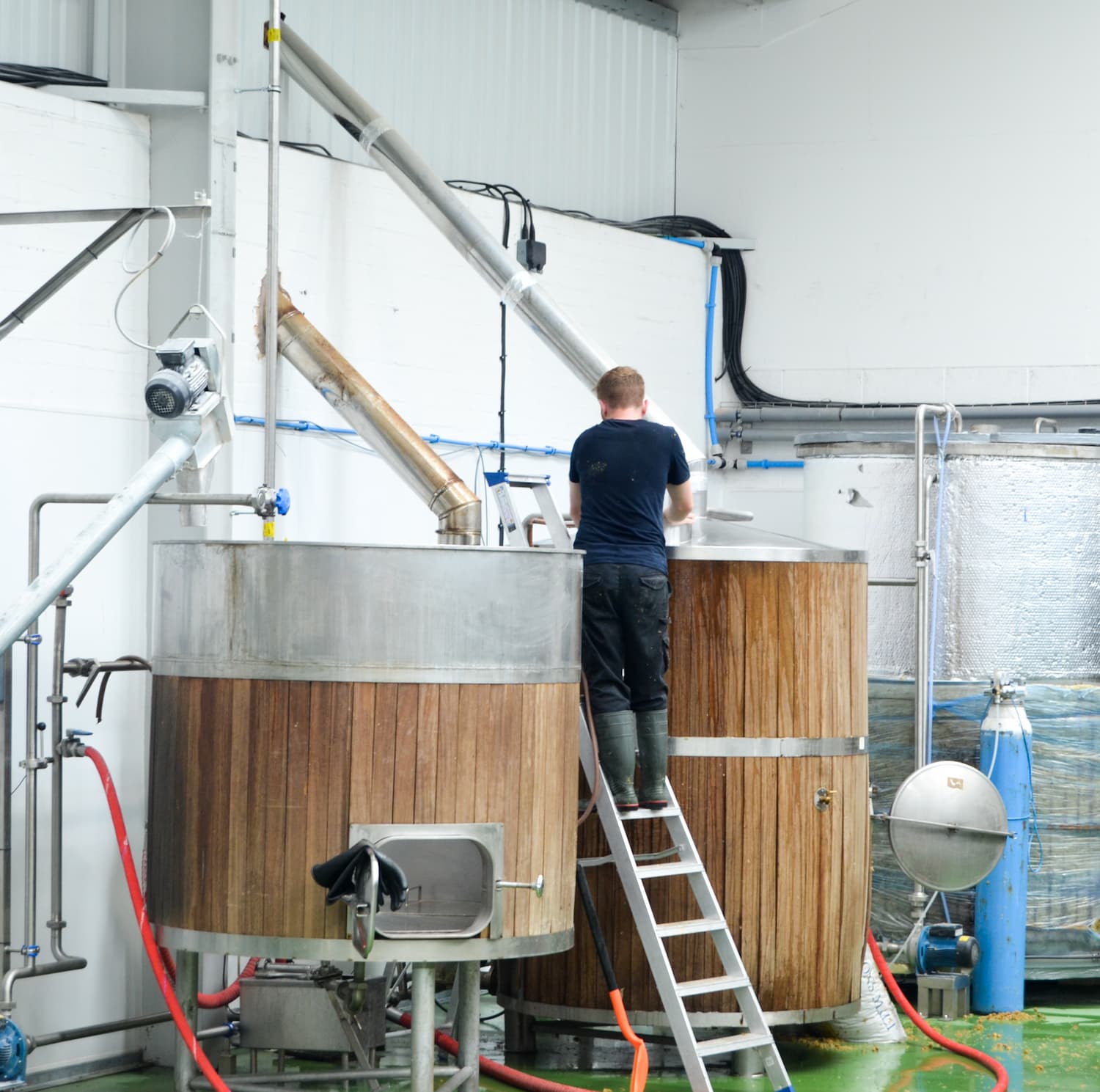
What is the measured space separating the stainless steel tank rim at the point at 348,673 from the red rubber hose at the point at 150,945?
82 centimetres

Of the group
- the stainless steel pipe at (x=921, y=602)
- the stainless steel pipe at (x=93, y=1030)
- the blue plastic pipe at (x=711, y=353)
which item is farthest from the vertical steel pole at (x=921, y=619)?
the stainless steel pipe at (x=93, y=1030)

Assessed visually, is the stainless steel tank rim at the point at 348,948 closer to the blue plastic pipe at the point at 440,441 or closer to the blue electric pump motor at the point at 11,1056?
the blue electric pump motor at the point at 11,1056

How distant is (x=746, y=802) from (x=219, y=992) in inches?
92.8

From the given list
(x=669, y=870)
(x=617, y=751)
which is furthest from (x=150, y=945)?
(x=669, y=870)

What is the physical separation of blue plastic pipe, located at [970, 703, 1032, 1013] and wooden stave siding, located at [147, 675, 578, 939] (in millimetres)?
3226

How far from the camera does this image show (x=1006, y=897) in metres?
8.48

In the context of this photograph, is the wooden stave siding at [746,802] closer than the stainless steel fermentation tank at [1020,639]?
Yes

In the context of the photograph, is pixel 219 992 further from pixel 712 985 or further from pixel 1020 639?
pixel 1020 639

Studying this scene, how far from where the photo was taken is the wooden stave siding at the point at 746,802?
717 centimetres

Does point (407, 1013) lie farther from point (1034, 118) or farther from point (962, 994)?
point (1034, 118)

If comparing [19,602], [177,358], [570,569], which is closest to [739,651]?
[570,569]

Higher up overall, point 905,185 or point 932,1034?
point 905,185

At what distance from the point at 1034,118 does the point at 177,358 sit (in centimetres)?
685

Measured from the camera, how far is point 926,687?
345 inches
